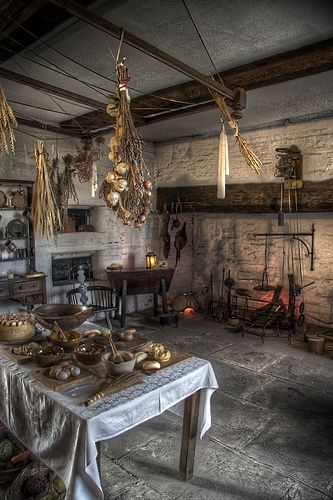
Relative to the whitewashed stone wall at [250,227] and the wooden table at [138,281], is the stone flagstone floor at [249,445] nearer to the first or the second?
the whitewashed stone wall at [250,227]

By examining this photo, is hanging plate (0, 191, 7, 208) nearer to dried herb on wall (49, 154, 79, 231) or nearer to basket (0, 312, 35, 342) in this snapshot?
dried herb on wall (49, 154, 79, 231)

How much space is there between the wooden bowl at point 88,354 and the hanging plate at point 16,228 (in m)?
3.51

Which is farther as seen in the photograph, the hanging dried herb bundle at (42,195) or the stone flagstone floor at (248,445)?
the hanging dried herb bundle at (42,195)

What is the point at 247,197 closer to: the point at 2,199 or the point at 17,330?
the point at 2,199

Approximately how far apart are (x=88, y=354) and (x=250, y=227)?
201 inches

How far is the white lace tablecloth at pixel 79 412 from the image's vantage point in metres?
1.77

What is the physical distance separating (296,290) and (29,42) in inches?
192

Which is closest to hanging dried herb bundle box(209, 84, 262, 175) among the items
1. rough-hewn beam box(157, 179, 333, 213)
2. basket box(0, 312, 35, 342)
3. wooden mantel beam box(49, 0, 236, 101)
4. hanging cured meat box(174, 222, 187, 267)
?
wooden mantel beam box(49, 0, 236, 101)

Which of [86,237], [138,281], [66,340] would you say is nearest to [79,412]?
[66,340]

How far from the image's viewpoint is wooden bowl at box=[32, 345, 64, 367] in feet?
7.58

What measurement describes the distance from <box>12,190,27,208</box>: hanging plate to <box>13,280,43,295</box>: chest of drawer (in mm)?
1134

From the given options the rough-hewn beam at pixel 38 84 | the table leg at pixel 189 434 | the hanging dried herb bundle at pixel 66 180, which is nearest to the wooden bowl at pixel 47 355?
the table leg at pixel 189 434

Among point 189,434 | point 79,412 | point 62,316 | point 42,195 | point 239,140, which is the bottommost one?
point 189,434

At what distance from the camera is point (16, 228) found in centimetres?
546
